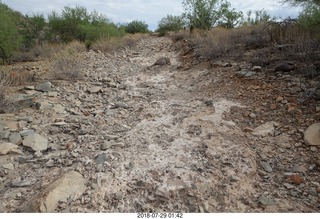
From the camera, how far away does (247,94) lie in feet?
13.5

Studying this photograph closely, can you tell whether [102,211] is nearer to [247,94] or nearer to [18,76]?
[247,94]

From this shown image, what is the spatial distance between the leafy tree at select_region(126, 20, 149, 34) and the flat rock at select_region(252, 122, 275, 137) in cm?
2013

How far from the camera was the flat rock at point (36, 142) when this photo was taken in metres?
3.01

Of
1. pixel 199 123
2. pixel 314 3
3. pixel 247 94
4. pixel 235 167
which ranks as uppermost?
pixel 314 3

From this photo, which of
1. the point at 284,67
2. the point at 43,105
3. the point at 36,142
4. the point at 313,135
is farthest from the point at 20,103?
the point at 284,67

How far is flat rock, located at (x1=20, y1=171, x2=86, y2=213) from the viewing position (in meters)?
2.09

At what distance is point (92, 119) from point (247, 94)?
9.29 feet

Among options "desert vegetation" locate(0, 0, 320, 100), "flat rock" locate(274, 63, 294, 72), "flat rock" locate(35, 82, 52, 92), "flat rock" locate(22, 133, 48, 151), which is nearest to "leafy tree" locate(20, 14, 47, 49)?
"desert vegetation" locate(0, 0, 320, 100)

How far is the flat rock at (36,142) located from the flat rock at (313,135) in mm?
3437

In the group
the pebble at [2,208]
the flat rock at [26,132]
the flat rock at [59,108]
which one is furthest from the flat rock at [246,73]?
the pebble at [2,208]

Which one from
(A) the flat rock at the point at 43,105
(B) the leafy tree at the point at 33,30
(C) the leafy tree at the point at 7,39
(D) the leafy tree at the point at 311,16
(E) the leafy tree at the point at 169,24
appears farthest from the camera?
(E) the leafy tree at the point at 169,24

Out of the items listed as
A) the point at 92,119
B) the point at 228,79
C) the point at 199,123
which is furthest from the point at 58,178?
the point at 228,79

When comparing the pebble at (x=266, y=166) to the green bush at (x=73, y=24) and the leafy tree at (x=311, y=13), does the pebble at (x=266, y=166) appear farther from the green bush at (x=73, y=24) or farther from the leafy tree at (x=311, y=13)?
the green bush at (x=73, y=24)

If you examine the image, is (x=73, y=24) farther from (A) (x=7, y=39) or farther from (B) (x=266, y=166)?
(B) (x=266, y=166)
